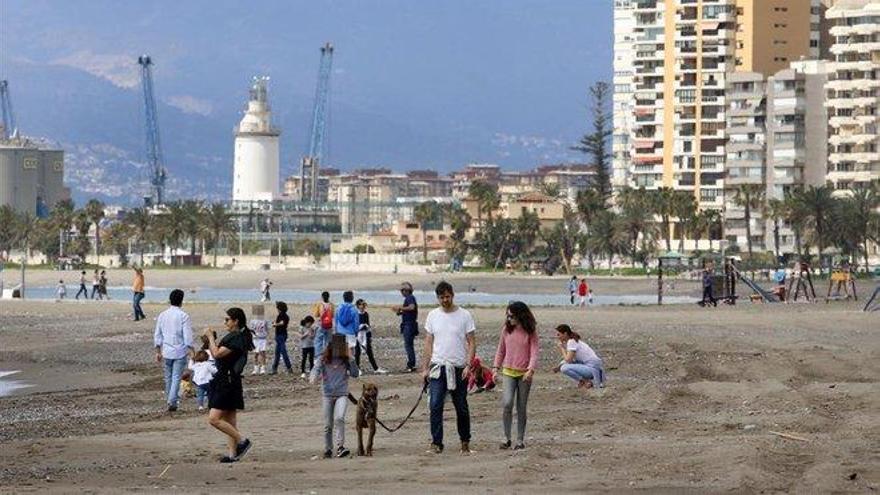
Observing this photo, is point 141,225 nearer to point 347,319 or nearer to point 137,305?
point 137,305

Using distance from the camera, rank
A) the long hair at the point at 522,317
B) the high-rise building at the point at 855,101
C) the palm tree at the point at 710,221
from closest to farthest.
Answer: the long hair at the point at 522,317, the high-rise building at the point at 855,101, the palm tree at the point at 710,221

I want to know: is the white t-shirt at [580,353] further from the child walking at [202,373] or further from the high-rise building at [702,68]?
the high-rise building at [702,68]

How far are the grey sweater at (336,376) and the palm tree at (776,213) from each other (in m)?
93.6

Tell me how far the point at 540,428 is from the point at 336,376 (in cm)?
242

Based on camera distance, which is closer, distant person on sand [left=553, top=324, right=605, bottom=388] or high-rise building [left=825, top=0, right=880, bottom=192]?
distant person on sand [left=553, top=324, right=605, bottom=388]

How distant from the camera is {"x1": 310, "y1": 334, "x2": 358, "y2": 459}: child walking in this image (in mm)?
18969

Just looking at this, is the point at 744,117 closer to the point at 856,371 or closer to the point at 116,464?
the point at 856,371

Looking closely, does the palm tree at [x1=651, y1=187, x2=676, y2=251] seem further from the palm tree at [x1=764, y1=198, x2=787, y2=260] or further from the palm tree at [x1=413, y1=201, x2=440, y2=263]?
the palm tree at [x1=413, y1=201, x2=440, y2=263]

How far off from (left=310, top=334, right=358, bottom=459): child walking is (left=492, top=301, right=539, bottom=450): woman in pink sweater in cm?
133

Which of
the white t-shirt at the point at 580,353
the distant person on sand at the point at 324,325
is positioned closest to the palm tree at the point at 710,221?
the distant person on sand at the point at 324,325

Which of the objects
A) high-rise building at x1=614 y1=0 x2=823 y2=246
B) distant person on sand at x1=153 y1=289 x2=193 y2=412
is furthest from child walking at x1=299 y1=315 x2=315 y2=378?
high-rise building at x1=614 y1=0 x2=823 y2=246

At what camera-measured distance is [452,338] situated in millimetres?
18703

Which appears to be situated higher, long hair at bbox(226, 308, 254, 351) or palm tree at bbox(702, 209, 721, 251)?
palm tree at bbox(702, 209, 721, 251)

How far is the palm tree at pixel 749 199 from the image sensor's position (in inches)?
4729
